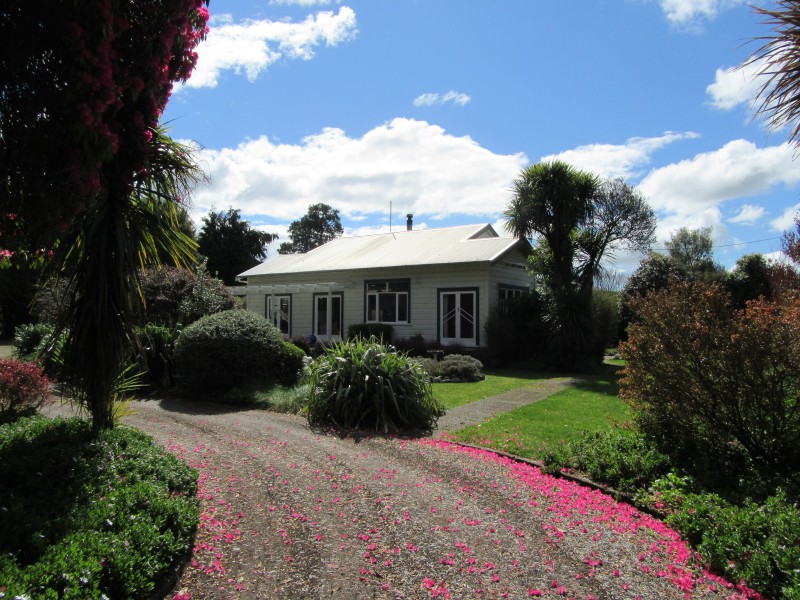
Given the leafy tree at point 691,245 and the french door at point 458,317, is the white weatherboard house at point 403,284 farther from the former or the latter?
the leafy tree at point 691,245

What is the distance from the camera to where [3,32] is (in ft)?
14.0

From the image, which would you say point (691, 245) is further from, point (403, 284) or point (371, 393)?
point (371, 393)

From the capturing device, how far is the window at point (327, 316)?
76.1ft

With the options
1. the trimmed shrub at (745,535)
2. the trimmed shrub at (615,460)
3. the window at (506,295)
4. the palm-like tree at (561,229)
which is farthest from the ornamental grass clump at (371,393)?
the window at (506,295)

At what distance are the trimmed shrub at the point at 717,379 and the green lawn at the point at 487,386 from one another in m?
4.52

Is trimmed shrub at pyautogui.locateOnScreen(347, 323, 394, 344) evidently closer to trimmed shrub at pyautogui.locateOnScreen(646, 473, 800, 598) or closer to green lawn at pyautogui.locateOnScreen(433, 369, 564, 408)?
green lawn at pyautogui.locateOnScreen(433, 369, 564, 408)

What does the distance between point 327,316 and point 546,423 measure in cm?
1530

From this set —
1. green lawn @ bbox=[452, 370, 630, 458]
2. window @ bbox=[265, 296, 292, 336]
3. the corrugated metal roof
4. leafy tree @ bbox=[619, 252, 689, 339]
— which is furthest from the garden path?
window @ bbox=[265, 296, 292, 336]

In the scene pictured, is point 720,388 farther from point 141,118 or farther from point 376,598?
point 141,118

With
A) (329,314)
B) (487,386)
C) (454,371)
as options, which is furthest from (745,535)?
(329,314)

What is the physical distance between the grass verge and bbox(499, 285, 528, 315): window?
1614 cm

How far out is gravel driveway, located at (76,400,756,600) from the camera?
11.9 ft

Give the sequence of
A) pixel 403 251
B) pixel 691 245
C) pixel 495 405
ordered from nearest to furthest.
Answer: pixel 495 405 < pixel 403 251 < pixel 691 245

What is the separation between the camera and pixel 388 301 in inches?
882
